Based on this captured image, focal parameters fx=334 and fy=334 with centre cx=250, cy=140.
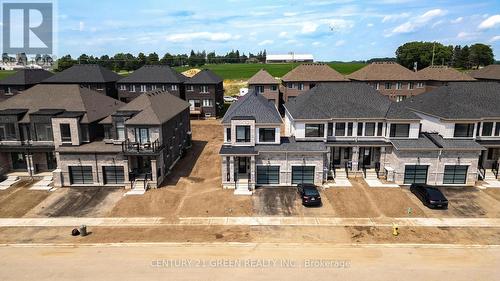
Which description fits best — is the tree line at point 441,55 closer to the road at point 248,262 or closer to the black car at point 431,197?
the black car at point 431,197

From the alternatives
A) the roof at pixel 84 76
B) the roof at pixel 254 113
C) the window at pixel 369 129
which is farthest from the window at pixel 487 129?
the roof at pixel 84 76

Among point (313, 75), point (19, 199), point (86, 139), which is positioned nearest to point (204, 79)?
point (313, 75)

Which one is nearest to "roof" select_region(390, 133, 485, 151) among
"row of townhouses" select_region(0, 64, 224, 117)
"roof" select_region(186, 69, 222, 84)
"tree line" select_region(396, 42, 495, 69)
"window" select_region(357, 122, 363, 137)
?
"window" select_region(357, 122, 363, 137)

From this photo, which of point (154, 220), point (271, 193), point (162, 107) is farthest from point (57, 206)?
point (271, 193)

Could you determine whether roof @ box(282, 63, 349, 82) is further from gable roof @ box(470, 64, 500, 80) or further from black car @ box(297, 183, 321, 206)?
black car @ box(297, 183, 321, 206)

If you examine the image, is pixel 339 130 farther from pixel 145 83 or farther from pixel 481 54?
pixel 481 54

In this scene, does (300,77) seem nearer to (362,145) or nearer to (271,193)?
(362,145)
